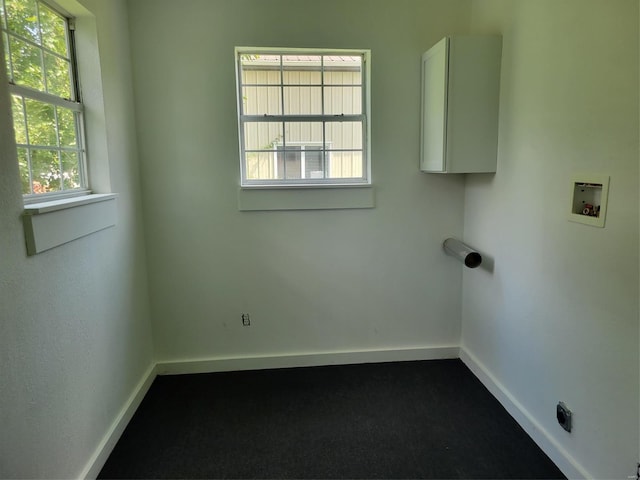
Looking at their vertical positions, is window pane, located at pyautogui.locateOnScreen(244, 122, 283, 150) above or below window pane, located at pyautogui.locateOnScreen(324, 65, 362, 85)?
below

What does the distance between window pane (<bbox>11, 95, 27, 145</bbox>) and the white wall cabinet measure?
2046mm

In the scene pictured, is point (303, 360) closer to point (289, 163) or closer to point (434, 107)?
point (289, 163)

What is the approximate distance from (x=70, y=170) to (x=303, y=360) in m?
1.89

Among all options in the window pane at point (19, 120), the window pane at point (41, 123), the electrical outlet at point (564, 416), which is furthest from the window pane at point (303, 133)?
the electrical outlet at point (564, 416)

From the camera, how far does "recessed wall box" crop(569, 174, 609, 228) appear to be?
157cm

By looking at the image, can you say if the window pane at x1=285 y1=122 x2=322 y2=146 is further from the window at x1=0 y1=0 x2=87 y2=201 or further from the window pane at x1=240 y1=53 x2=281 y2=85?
the window at x1=0 y1=0 x2=87 y2=201

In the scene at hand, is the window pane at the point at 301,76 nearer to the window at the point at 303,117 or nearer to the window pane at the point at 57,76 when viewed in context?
the window at the point at 303,117

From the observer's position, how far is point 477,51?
7.42 feet

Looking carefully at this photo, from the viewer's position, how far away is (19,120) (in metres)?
1.53

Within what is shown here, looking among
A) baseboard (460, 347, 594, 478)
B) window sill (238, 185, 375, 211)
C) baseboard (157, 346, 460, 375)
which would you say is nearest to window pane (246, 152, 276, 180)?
window sill (238, 185, 375, 211)

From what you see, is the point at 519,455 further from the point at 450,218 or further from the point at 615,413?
the point at 450,218

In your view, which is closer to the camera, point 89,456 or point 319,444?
point 89,456

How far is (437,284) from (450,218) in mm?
489

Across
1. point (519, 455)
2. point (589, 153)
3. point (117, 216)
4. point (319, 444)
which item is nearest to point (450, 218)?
point (589, 153)
